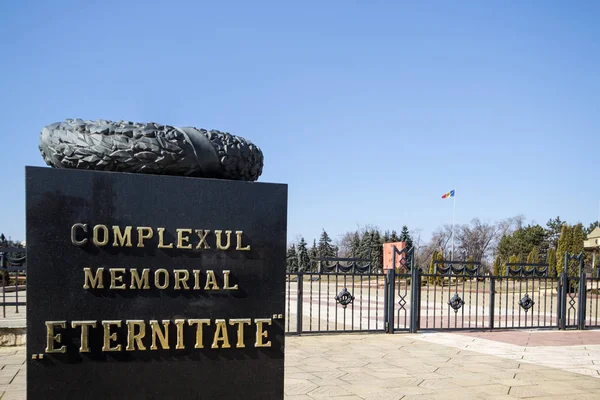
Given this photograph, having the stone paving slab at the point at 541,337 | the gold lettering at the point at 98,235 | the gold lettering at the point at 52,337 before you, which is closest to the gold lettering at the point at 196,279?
the gold lettering at the point at 98,235

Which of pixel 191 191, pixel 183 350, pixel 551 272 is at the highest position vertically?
pixel 191 191

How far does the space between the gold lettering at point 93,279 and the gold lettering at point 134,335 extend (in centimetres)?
23

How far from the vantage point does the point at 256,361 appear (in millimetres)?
2730

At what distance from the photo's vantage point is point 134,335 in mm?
2516

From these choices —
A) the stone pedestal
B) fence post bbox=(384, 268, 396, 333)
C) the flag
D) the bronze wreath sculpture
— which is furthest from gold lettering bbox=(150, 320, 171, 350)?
the flag

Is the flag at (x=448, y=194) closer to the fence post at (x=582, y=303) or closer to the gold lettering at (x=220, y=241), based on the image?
the fence post at (x=582, y=303)

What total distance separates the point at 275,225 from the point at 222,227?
284 millimetres

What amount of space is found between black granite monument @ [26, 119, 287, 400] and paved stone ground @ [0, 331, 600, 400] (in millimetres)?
2751

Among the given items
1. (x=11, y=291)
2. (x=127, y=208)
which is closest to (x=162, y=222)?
(x=127, y=208)

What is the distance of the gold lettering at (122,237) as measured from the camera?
2.51 m

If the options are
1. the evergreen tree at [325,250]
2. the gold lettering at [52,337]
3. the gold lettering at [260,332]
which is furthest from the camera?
the evergreen tree at [325,250]

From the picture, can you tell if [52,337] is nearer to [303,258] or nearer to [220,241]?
[220,241]

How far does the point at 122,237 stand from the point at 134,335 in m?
0.47

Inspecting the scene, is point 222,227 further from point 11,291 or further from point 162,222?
point 11,291
